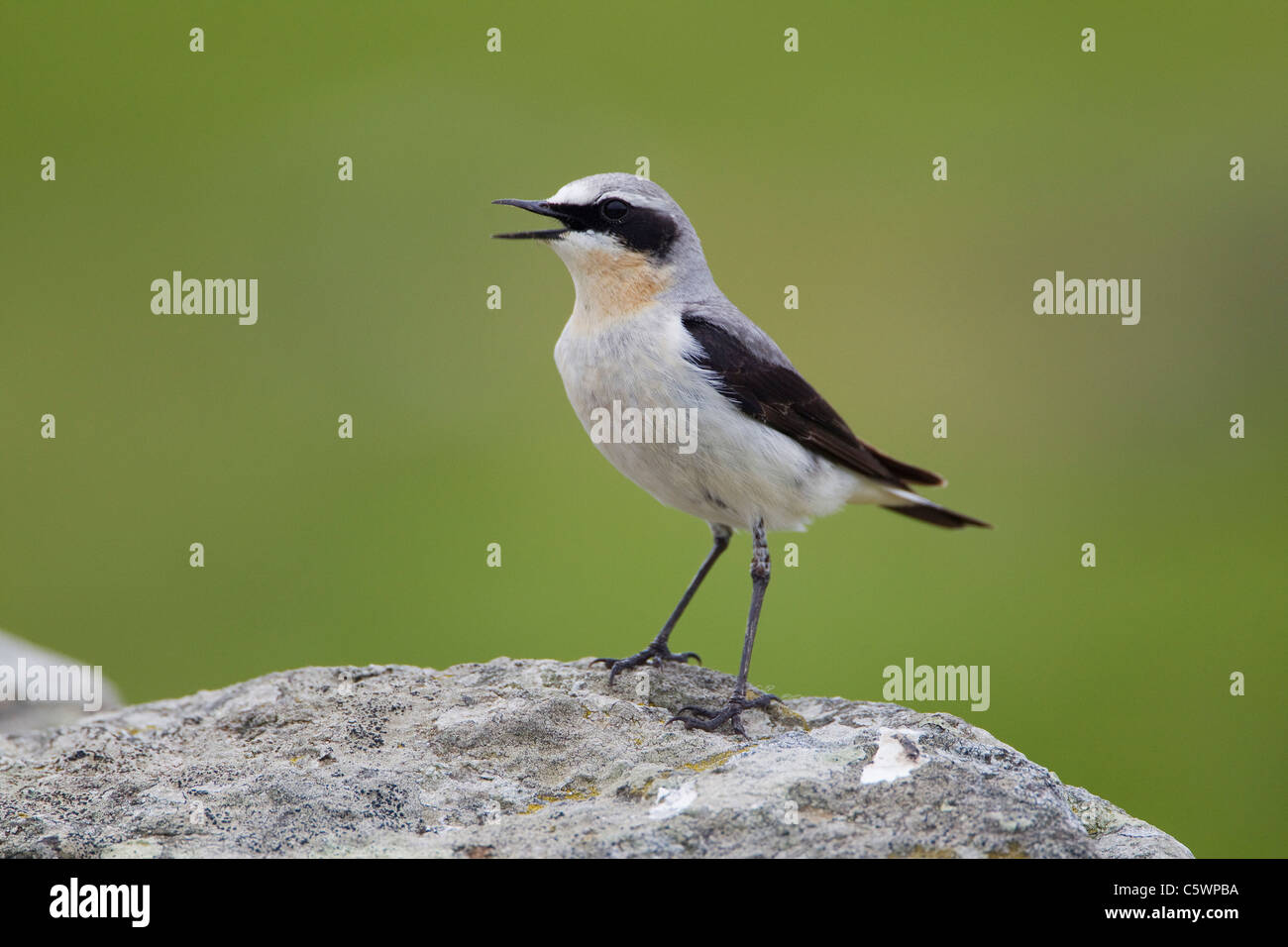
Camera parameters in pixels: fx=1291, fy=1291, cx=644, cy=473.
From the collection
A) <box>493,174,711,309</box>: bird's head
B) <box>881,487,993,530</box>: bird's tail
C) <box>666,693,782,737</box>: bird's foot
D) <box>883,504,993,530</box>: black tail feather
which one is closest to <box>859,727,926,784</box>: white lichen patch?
<box>666,693,782,737</box>: bird's foot

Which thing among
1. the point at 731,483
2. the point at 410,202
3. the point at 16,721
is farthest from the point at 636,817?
the point at 410,202

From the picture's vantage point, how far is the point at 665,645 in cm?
739

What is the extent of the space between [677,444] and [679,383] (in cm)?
32

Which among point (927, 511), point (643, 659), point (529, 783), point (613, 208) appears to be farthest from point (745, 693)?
point (613, 208)

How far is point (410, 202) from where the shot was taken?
20.4 meters

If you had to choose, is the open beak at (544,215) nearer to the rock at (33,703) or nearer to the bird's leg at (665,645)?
the bird's leg at (665,645)

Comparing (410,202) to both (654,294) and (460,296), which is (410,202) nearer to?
(460,296)

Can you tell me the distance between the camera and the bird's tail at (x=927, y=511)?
8.23 m

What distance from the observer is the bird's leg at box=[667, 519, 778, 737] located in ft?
20.2

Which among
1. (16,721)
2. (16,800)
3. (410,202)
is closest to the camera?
(16,800)

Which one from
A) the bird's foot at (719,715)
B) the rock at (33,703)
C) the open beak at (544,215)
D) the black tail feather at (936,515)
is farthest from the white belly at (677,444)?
the rock at (33,703)

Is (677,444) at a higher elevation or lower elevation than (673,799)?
higher

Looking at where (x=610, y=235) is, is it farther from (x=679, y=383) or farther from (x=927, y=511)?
(x=927, y=511)
